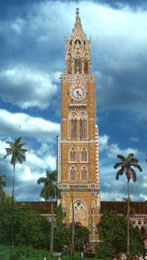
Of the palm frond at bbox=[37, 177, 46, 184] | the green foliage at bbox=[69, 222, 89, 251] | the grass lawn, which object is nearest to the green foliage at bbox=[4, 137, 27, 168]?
the palm frond at bbox=[37, 177, 46, 184]

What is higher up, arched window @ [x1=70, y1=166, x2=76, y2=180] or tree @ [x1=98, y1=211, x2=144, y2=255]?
arched window @ [x1=70, y1=166, x2=76, y2=180]

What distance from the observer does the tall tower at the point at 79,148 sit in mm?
89000

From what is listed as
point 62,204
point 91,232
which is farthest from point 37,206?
point 91,232

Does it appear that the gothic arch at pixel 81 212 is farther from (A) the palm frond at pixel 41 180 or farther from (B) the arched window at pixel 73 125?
(A) the palm frond at pixel 41 180

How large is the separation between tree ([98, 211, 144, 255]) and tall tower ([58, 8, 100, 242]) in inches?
229

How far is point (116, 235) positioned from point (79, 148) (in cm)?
2247

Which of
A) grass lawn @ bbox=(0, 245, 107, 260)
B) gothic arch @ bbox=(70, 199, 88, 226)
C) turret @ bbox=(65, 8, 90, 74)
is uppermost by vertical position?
turret @ bbox=(65, 8, 90, 74)

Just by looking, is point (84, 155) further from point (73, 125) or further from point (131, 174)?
point (131, 174)

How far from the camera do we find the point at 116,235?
77000 mm

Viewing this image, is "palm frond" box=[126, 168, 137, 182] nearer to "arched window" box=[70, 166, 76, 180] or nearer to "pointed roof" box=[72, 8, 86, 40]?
"arched window" box=[70, 166, 76, 180]

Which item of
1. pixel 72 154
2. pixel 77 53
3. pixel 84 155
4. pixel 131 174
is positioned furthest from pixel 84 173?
pixel 77 53

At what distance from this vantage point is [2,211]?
2965 inches

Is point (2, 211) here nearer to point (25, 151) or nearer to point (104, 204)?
point (25, 151)

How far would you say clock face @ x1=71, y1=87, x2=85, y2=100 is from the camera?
314 ft
